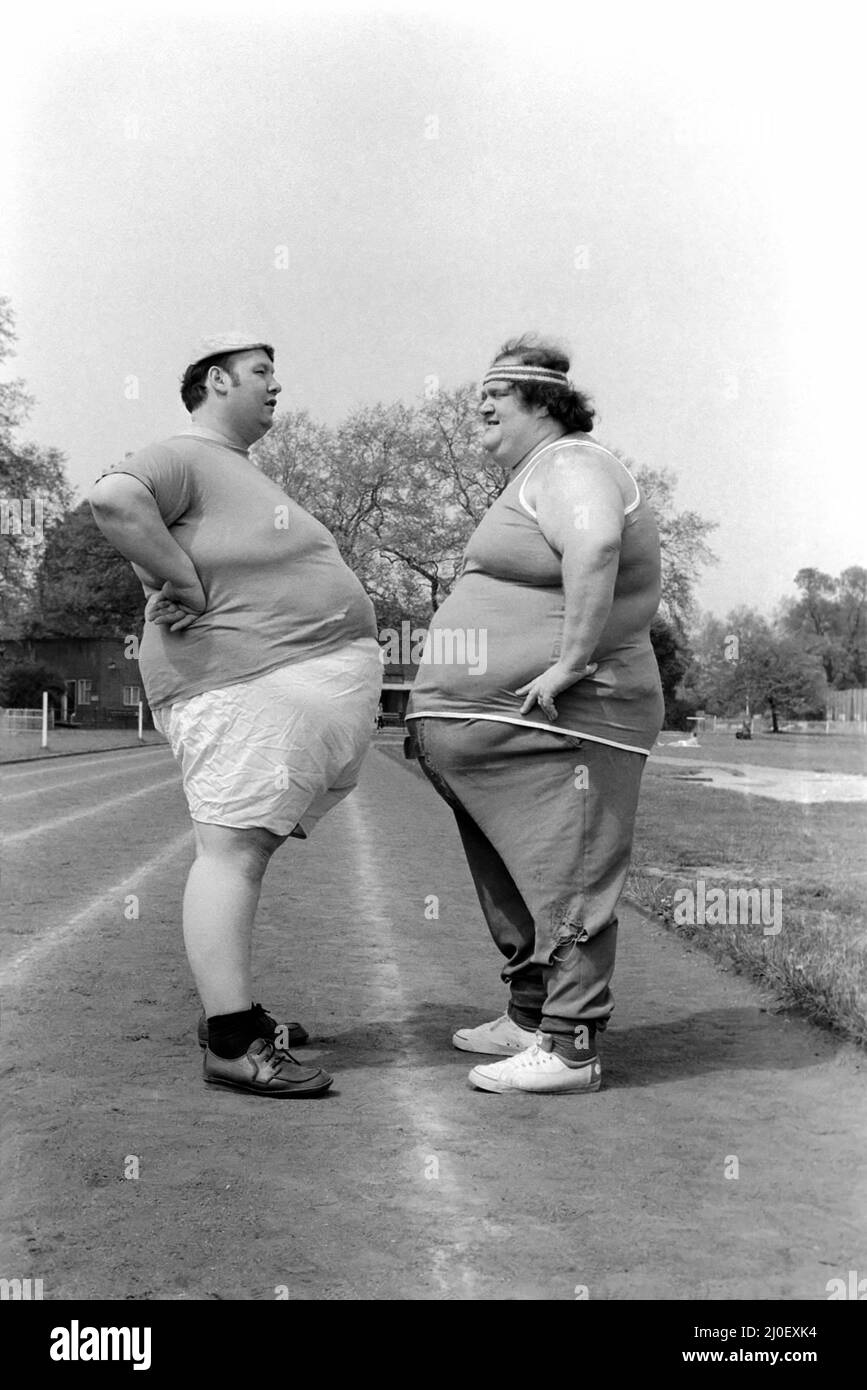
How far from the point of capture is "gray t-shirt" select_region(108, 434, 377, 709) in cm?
396

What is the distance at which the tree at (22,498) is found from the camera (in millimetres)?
41219

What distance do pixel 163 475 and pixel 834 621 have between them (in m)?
63.2

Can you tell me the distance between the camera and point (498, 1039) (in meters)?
4.28

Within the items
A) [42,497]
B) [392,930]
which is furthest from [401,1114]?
[42,497]

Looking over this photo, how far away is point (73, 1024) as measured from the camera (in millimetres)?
4574

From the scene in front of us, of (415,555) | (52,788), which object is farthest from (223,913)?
(415,555)

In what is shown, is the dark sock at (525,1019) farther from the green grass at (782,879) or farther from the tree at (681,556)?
the tree at (681,556)

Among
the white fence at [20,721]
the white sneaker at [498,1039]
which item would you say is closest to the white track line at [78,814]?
the white sneaker at [498,1039]

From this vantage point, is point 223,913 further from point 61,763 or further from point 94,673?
point 94,673

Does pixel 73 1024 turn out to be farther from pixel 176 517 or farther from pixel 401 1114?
pixel 176 517

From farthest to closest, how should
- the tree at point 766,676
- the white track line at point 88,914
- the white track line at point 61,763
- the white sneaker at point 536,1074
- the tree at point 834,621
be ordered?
the tree at point 766,676
the tree at point 834,621
the white track line at point 61,763
the white track line at point 88,914
the white sneaker at point 536,1074

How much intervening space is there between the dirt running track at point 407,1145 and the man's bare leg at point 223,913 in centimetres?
29

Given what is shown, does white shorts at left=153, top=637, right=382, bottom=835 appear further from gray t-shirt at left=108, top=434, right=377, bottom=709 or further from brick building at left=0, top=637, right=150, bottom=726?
brick building at left=0, top=637, right=150, bottom=726
